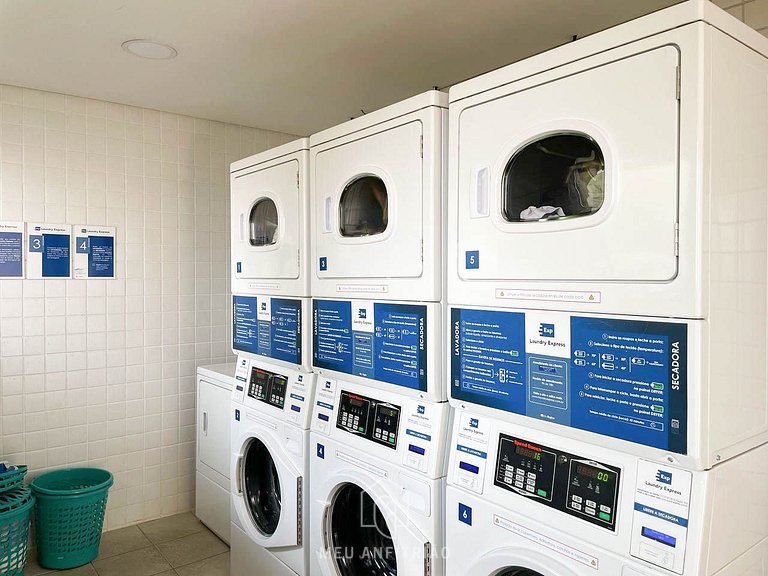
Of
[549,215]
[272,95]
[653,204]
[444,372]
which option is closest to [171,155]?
[272,95]

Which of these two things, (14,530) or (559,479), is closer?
(559,479)

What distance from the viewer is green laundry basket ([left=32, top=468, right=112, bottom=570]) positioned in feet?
9.51

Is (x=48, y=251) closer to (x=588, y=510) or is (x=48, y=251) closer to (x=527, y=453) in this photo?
(x=527, y=453)

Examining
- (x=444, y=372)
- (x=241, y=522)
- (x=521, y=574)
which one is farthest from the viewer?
(x=241, y=522)

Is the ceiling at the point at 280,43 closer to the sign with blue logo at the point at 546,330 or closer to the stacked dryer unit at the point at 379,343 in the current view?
the stacked dryer unit at the point at 379,343

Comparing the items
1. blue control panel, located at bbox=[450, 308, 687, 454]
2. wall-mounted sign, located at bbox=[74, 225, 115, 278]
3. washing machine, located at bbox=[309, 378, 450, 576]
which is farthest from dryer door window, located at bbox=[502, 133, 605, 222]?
wall-mounted sign, located at bbox=[74, 225, 115, 278]

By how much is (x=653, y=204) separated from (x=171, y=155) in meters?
3.19

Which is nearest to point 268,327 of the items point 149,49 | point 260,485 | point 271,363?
point 271,363

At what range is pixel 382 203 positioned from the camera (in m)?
1.94

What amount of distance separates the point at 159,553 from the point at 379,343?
7.07 ft

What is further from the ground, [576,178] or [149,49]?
[149,49]

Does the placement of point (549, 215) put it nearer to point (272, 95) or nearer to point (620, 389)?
point (620, 389)

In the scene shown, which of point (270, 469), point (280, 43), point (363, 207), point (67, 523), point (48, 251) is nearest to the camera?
point (363, 207)

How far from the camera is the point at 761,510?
53.6 inches
